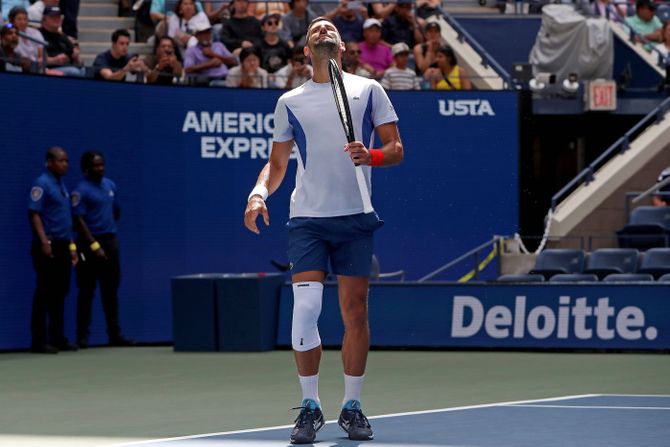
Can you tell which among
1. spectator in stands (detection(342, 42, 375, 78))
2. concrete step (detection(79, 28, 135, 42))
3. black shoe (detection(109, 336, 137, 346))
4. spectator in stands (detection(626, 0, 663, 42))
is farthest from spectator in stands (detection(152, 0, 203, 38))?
spectator in stands (detection(626, 0, 663, 42))

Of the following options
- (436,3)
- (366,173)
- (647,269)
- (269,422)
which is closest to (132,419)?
(269,422)

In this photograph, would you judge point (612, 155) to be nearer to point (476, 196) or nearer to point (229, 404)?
point (476, 196)

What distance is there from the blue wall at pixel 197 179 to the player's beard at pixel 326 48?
8.90m

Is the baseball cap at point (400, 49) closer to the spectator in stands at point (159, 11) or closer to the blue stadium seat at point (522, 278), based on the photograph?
the spectator in stands at point (159, 11)

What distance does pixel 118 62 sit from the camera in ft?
58.9

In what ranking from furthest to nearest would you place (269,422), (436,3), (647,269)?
(436,3), (647,269), (269,422)

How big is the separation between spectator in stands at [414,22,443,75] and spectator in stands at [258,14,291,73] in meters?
1.88

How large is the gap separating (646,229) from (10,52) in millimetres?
8287

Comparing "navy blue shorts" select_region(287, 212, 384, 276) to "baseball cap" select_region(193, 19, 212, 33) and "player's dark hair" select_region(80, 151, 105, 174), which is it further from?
"baseball cap" select_region(193, 19, 212, 33)

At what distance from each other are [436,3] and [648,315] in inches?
350

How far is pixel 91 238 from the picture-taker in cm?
1612

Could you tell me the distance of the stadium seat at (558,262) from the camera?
58.8ft

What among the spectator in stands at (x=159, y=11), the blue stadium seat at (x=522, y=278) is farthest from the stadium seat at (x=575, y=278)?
the spectator in stands at (x=159, y=11)

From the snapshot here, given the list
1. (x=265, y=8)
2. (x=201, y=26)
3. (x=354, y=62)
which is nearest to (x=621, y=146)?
(x=354, y=62)
